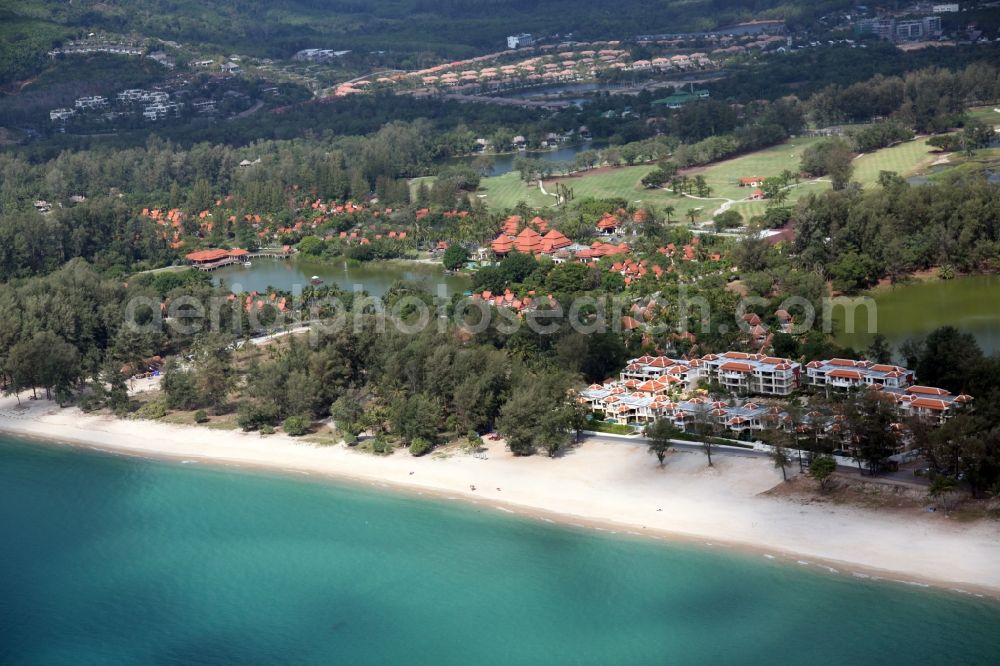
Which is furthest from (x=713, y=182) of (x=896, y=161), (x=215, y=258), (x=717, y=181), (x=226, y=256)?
(x=215, y=258)

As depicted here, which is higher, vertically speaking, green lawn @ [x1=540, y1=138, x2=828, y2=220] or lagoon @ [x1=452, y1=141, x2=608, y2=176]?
lagoon @ [x1=452, y1=141, x2=608, y2=176]

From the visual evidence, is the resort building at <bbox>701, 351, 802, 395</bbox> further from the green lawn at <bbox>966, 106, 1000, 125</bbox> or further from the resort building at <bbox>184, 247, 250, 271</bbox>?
the green lawn at <bbox>966, 106, 1000, 125</bbox>

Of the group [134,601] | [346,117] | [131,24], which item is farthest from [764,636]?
[131,24]

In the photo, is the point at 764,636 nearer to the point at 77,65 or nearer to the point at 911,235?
the point at 911,235

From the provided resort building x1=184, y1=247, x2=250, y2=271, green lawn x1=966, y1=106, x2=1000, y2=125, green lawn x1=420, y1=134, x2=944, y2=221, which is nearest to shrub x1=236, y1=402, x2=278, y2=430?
resort building x1=184, y1=247, x2=250, y2=271

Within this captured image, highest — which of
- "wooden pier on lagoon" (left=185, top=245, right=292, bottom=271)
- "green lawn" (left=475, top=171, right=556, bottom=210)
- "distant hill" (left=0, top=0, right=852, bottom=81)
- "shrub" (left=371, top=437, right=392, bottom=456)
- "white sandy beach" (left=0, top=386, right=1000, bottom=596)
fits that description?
"distant hill" (left=0, top=0, right=852, bottom=81)

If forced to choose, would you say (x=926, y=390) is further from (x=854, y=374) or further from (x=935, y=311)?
(x=935, y=311)
